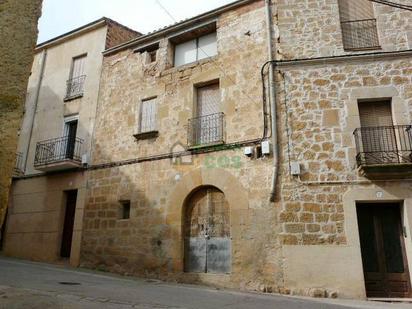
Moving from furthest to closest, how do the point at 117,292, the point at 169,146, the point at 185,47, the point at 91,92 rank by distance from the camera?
the point at 91,92, the point at 185,47, the point at 169,146, the point at 117,292

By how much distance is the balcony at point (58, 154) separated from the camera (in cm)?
1099

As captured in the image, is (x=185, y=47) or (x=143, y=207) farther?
(x=185, y=47)

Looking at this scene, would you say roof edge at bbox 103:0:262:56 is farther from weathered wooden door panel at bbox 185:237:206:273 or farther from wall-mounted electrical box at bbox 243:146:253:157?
weathered wooden door panel at bbox 185:237:206:273

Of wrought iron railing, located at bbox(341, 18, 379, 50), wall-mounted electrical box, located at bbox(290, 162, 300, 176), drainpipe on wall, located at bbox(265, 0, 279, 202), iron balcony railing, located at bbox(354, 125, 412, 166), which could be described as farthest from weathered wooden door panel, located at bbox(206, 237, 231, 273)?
wrought iron railing, located at bbox(341, 18, 379, 50)

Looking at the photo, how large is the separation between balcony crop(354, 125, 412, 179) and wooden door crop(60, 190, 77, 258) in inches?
326

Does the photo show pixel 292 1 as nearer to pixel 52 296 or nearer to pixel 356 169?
pixel 356 169

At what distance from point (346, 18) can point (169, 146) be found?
5396 mm

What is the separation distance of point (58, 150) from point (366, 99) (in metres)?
9.35

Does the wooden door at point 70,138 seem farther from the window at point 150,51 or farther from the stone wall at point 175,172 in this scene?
the window at point 150,51

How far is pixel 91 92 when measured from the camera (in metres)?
11.8

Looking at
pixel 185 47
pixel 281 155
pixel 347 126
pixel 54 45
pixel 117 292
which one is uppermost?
pixel 54 45


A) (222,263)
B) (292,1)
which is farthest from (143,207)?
(292,1)

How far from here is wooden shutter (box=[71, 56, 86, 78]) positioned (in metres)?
12.5

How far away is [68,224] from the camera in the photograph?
11.1 metres
